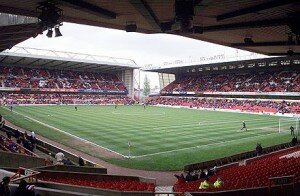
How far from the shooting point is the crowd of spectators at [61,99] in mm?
70625

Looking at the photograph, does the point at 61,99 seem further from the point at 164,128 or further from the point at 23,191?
the point at 23,191

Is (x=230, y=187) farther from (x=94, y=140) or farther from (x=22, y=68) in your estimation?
(x=22, y=68)

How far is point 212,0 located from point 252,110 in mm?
57300

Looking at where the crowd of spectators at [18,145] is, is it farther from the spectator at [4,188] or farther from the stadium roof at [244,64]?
the stadium roof at [244,64]

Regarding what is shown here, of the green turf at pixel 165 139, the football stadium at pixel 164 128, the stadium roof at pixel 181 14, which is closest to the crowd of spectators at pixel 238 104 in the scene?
the football stadium at pixel 164 128

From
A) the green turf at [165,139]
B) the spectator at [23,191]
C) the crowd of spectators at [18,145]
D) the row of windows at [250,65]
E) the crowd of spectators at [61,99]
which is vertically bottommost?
the green turf at [165,139]

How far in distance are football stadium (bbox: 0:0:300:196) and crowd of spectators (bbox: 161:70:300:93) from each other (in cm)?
36

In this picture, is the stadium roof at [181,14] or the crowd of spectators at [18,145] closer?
the stadium roof at [181,14]

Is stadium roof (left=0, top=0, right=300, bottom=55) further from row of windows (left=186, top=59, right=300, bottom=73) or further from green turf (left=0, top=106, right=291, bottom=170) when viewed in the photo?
row of windows (left=186, top=59, right=300, bottom=73)

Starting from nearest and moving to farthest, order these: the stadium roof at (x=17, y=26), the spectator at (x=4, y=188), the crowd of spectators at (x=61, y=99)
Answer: the spectator at (x=4, y=188)
the stadium roof at (x=17, y=26)
the crowd of spectators at (x=61, y=99)

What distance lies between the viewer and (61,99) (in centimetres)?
7881

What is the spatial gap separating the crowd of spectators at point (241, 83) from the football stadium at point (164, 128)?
1.19 feet

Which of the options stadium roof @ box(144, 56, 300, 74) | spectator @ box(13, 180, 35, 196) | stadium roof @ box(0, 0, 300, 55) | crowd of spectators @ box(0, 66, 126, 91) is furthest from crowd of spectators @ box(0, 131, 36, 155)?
crowd of spectators @ box(0, 66, 126, 91)

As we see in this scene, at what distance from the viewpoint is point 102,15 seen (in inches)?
Result: 517
